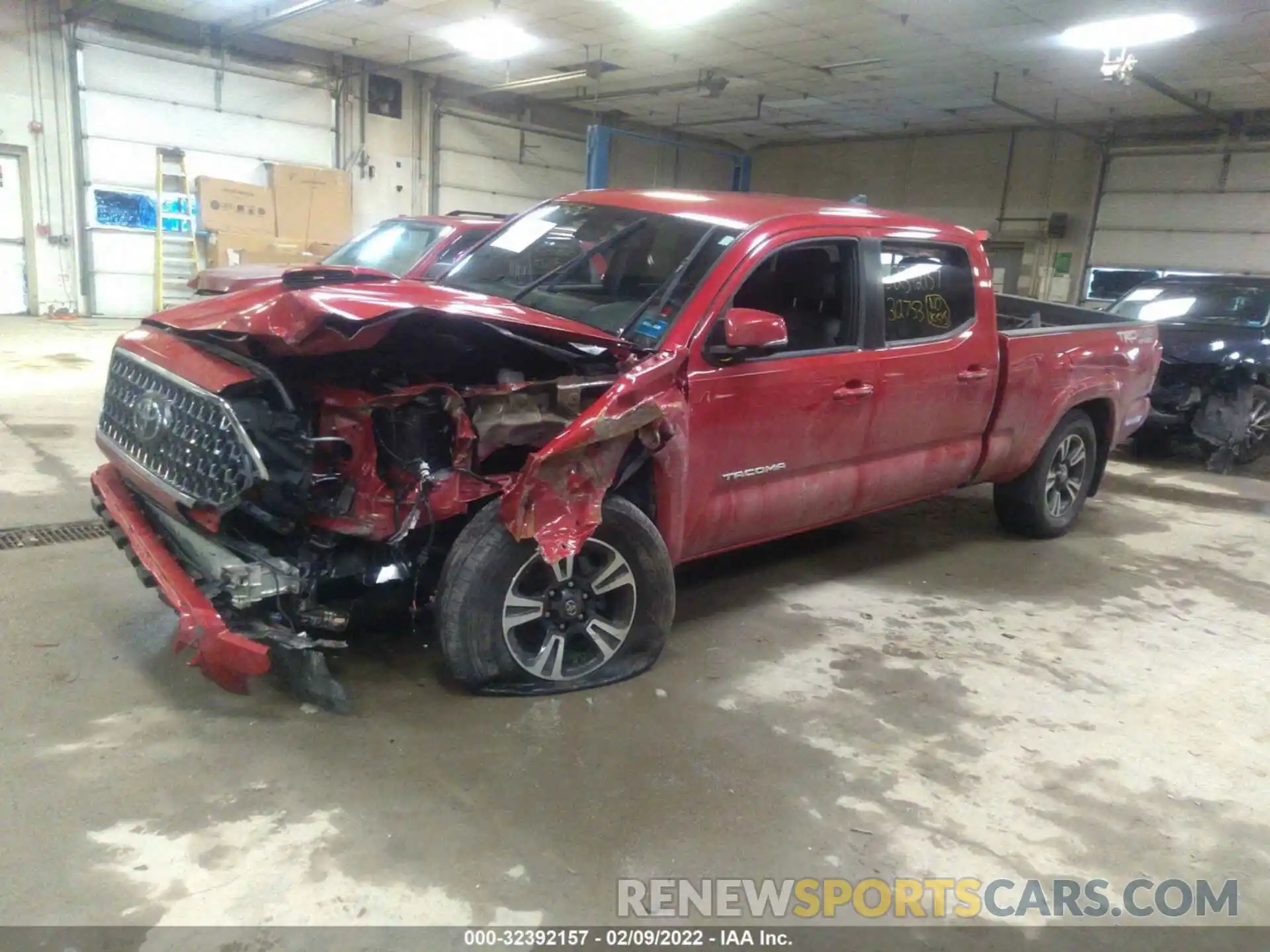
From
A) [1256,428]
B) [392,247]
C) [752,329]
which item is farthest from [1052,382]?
[392,247]

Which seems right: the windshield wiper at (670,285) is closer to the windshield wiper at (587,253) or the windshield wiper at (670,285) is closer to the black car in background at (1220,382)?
the windshield wiper at (587,253)

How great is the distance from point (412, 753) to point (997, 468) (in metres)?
3.58

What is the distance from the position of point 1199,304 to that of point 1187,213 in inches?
294

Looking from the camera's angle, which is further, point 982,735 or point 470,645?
point 982,735

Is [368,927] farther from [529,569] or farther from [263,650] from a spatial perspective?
[529,569]

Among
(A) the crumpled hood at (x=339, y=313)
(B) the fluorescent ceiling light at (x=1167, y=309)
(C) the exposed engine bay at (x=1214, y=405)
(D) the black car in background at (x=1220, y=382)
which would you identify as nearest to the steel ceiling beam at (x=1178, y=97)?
(B) the fluorescent ceiling light at (x=1167, y=309)

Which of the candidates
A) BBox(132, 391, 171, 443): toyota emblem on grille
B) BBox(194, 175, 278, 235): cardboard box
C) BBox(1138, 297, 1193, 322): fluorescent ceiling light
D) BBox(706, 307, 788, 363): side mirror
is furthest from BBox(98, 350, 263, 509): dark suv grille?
A: BBox(194, 175, 278, 235): cardboard box

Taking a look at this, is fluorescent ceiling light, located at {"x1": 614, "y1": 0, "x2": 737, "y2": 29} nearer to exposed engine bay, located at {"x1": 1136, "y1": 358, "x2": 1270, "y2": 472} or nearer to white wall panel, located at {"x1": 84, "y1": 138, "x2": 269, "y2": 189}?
exposed engine bay, located at {"x1": 1136, "y1": 358, "x2": 1270, "y2": 472}

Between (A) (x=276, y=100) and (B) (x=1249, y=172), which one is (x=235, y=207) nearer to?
(A) (x=276, y=100)

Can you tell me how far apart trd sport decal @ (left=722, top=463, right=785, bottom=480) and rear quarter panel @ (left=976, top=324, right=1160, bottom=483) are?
1.67m

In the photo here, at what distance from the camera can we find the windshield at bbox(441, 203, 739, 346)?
347cm

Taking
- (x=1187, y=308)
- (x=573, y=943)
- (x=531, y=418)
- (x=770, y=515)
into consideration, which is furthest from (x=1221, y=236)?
(x=573, y=943)

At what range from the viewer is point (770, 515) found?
3775mm

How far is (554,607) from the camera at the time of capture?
3.09 metres
